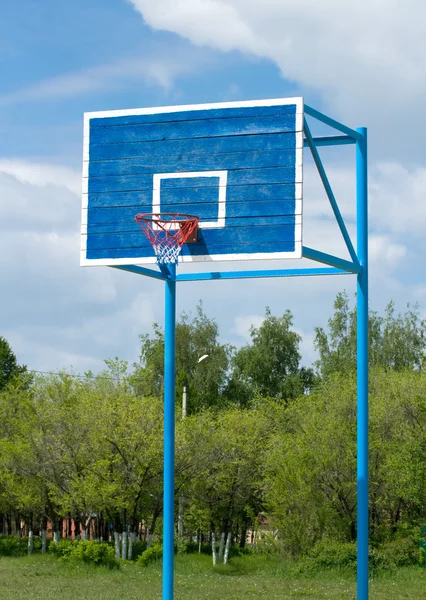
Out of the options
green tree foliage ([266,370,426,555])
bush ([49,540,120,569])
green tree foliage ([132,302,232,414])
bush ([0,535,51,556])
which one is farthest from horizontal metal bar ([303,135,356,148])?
green tree foliage ([132,302,232,414])

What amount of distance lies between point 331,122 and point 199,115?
1828 mm

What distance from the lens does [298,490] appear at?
29172 mm

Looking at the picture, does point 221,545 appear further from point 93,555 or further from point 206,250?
point 206,250

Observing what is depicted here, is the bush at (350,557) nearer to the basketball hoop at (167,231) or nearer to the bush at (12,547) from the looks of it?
the bush at (12,547)

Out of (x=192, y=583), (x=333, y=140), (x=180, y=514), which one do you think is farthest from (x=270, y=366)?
(x=333, y=140)

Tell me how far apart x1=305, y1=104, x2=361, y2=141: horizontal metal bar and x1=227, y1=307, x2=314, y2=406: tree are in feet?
131

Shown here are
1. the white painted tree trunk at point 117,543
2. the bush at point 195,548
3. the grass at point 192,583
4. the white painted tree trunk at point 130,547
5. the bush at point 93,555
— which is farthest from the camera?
the bush at point 195,548

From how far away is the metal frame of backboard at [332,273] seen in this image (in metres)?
12.3

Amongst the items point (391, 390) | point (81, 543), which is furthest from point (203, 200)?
point (391, 390)

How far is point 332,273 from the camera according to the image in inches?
492

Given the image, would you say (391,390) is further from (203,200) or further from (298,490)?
(203,200)

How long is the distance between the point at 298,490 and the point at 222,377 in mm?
24487

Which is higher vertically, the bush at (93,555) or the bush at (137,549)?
the bush at (93,555)

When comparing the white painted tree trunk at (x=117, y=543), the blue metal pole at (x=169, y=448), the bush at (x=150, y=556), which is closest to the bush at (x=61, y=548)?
the white painted tree trunk at (x=117, y=543)
